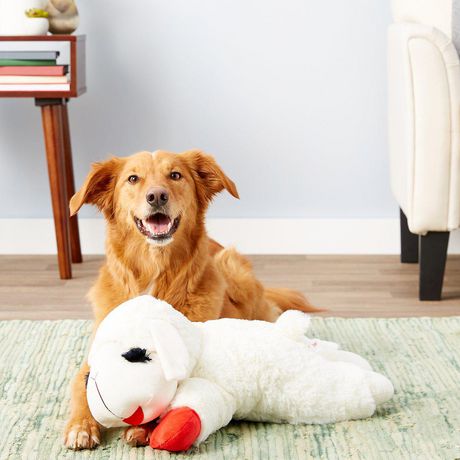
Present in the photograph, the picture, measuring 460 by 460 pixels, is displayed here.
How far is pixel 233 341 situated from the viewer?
5.79 ft

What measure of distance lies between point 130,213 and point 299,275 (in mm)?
1261

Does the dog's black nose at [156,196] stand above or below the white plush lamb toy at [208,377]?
above

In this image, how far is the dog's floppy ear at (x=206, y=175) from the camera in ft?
6.91

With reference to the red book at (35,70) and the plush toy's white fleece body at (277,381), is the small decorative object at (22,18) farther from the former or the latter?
the plush toy's white fleece body at (277,381)

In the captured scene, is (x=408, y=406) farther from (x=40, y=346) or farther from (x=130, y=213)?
(x=40, y=346)

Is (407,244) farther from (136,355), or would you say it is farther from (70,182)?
(136,355)

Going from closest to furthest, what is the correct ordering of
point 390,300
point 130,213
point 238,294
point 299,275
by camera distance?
point 130,213, point 238,294, point 390,300, point 299,275

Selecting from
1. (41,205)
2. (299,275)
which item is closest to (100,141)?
(41,205)

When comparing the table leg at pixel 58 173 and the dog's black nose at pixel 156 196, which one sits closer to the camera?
the dog's black nose at pixel 156 196

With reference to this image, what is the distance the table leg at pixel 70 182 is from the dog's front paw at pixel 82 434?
1.74 meters

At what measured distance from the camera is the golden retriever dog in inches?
80.0

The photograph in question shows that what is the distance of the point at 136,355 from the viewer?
5.37 ft

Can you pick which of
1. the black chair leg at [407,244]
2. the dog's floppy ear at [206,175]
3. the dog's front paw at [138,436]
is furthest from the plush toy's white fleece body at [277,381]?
the black chair leg at [407,244]

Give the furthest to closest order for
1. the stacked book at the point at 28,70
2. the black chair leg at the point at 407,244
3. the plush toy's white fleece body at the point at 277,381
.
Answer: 1. the black chair leg at the point at 407,244
2. the stacked book at the point at 28,70
3. the plush toy's white fleece body at the point at 277,381
